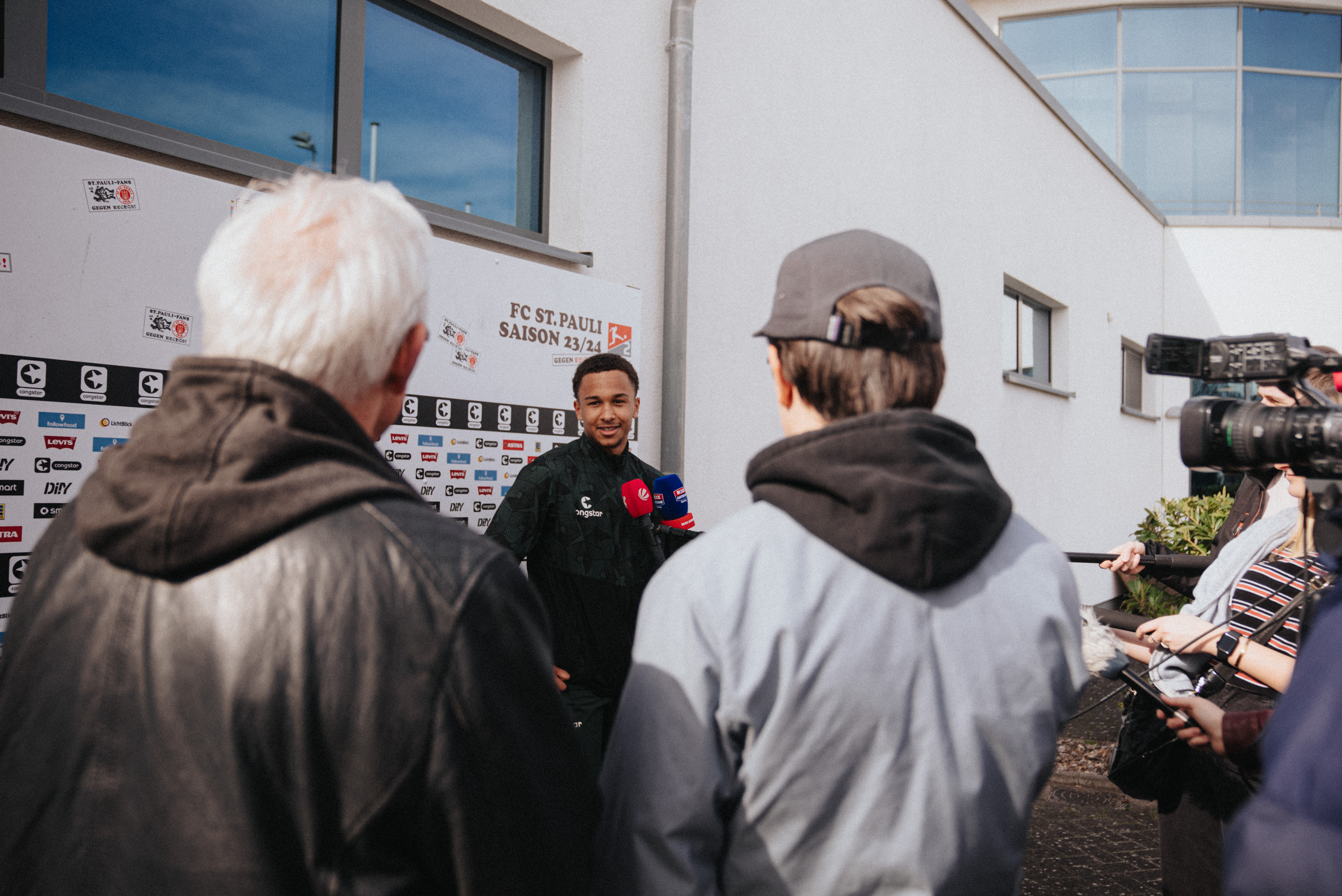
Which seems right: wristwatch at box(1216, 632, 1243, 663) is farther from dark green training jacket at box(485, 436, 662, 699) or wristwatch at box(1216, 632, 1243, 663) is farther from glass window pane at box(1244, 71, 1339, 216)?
glass window pane at box(1244, 71, 1339, 216)

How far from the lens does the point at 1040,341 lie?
10828 mm

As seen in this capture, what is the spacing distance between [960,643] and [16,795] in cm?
120

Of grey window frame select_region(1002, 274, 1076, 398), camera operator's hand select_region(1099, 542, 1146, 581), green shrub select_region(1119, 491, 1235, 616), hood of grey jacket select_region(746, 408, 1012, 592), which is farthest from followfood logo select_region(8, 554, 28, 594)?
green shrub select_region(1119, 491, 1235, 616)

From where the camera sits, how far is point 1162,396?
589 inches

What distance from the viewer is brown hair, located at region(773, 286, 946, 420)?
1.35 m

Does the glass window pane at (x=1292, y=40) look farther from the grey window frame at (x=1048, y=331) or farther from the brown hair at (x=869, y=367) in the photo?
the brown hair at (x=869, y=367)

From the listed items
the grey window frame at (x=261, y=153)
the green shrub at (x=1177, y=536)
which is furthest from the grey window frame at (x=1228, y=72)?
the grey window frame at (x=261, y=153)

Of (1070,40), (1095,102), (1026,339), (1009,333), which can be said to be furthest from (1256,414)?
(1070,40)

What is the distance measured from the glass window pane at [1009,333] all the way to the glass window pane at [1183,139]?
900 centimetres

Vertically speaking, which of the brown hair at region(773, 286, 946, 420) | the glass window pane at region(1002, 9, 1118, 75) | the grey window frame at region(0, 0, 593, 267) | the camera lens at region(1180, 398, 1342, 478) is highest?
the glass window pane at region(1002, 9, 1118, 75)

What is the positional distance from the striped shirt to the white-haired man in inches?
81.5

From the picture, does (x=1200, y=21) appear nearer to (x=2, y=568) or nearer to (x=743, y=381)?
(x=743, y=381)

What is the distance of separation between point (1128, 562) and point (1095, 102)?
16444 mm

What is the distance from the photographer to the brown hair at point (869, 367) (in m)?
1.35
